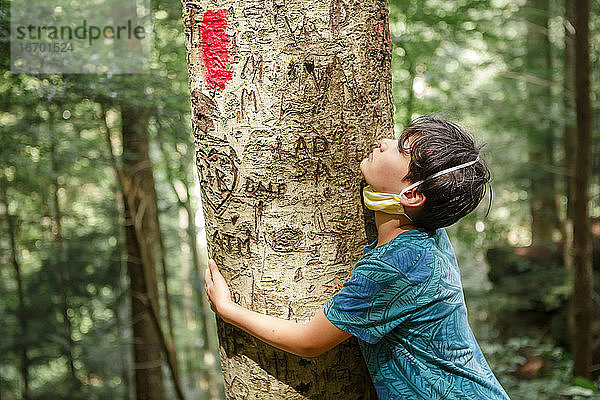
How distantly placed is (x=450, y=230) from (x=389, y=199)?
27.8 feet

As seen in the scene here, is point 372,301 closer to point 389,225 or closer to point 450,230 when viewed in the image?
point 389,225

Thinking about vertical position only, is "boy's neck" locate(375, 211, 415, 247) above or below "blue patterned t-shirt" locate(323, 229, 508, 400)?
above

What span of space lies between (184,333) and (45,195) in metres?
5.55

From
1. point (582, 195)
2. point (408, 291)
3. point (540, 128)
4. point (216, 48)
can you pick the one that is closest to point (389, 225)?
point (408, 291)

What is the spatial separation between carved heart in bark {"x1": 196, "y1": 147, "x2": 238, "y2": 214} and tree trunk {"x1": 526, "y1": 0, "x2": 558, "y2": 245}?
18.1ft

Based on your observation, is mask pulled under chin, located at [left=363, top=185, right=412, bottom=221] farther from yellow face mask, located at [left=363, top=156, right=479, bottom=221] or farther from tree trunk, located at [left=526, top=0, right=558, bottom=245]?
tree trunk, located at [left=526, top=0, right=558, bottom=245]

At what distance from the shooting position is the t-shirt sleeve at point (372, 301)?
1282 mm

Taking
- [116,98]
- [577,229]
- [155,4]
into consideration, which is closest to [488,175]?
[116,98]

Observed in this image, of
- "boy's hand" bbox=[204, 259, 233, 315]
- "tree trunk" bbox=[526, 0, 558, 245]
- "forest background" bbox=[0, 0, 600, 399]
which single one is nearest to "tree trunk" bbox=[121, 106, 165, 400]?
"forest background" bbox=[0, 0, 600, 399]

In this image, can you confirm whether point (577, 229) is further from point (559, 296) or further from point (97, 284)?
point (97, 284)

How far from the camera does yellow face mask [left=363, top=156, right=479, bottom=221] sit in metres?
1.34

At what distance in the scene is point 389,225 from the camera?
1.42 meters

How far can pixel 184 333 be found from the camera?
12812 mm

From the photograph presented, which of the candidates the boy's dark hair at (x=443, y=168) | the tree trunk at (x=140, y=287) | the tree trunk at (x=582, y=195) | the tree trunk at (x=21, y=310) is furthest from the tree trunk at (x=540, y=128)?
the tree trunk at (x=21, y=310)
